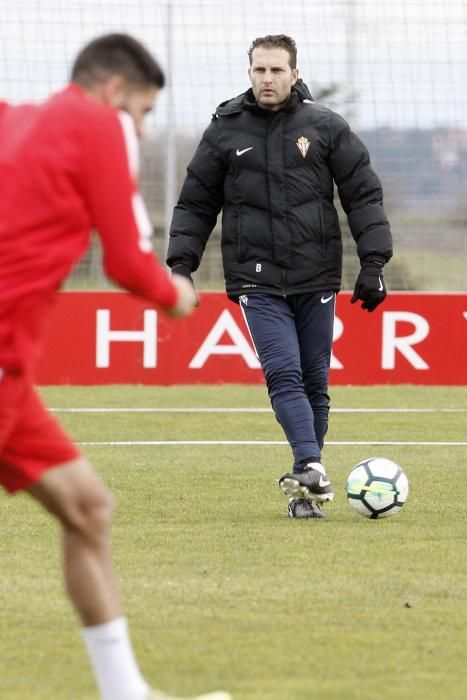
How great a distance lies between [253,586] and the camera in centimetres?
548

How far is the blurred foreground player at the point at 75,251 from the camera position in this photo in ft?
11.5

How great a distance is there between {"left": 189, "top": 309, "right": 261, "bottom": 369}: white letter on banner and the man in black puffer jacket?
693cm

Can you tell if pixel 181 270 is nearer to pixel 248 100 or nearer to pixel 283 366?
pixel 283 366

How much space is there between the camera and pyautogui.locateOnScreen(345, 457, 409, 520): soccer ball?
273 inches

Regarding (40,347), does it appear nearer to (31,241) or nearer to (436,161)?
(31,241)

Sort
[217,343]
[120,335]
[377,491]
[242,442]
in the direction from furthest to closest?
[217,343] < [120,335] < [242,442] < [377,491]

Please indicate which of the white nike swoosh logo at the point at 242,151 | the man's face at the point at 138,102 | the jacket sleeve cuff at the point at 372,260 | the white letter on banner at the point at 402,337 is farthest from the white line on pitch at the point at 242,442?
the man's face at the point at 138,102

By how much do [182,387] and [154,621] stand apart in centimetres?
940

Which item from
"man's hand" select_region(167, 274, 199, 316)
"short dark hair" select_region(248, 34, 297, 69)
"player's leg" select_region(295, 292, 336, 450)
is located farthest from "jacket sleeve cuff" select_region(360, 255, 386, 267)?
"man's hand" select_region(167, 274, 199, 316)

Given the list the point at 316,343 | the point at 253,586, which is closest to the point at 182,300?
the point at 253,586

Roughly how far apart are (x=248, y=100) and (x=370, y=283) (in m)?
1.07

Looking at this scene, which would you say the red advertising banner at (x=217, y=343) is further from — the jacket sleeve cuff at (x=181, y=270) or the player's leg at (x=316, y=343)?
the player's leg at (x=316, y=343)

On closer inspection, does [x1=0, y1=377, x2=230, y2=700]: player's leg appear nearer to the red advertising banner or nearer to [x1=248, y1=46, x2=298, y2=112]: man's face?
[x1=248, y1=46, x2=298, y2=112]: man's face

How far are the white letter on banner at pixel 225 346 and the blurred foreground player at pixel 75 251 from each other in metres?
10.5
